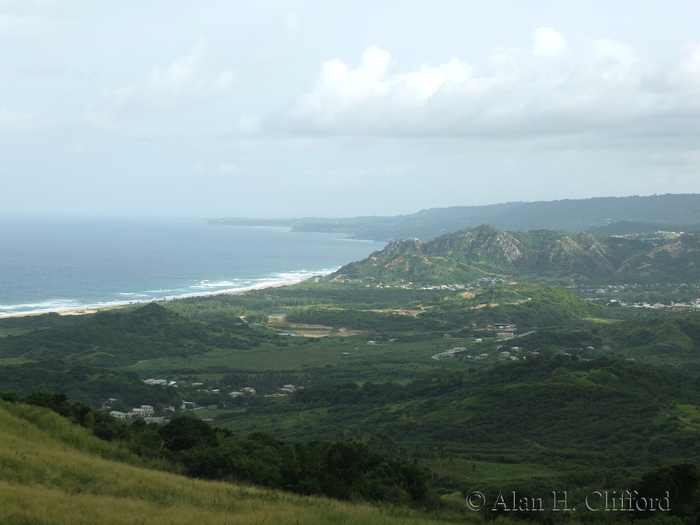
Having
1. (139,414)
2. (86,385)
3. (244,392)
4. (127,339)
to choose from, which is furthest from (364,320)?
(139,414)

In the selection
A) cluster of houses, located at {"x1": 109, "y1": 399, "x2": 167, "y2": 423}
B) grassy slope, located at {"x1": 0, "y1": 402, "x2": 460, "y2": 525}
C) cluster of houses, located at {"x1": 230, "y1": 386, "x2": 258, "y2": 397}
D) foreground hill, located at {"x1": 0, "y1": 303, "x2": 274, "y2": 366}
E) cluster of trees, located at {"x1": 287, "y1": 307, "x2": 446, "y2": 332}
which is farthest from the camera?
cluster of trees, located at {"x1": 287, "y1": 307, "x2": 446, "y2": 332}

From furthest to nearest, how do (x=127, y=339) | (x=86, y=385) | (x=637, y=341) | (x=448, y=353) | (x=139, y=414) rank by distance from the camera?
(x=448, y=353), (x=637, y=341), (x=127, y=339), (x=86, y=385), (x=139, y=414)

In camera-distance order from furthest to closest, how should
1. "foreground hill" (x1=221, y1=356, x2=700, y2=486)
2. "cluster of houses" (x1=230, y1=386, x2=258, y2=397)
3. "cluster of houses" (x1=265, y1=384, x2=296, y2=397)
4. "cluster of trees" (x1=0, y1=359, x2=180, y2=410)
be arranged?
"cluster of houses" (x1=265, y1=384, x2=296, y2=397), "cluster of houses" (x1=230, y1=386, x2=258, y2=397), "cluster of trees" (x1=0, y1=359, x2=180, y2=410), "foreground hill" (x1=221, y1=356, x2=700, y2=486)

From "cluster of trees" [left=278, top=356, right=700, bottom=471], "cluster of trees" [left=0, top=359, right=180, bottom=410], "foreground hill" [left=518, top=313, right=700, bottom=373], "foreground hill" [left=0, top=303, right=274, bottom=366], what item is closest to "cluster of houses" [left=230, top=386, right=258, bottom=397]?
"cluster of trees" [left=278, top=356, right=700, bottom=471]

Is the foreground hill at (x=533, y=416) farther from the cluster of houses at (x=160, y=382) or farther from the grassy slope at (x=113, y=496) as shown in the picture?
the grassy slope at (x=113, y=496)

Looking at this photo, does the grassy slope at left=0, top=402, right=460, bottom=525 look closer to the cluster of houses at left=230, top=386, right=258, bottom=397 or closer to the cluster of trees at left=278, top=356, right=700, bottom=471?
the cluster of trees at left=278, top=356, right=700, bottom=471

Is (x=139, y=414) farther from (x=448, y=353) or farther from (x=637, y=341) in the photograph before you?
(x=637, y=341)

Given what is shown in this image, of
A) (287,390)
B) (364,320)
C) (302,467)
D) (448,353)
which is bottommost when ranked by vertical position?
(448,353)

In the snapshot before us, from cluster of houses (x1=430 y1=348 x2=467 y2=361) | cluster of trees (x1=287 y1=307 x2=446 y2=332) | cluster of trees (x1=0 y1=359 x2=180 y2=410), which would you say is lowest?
cluster of houses (x1=430 y1=348 x2=467 y2=361)

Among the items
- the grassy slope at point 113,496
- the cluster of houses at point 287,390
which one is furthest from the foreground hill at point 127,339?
the grassy slope at point 113,496
